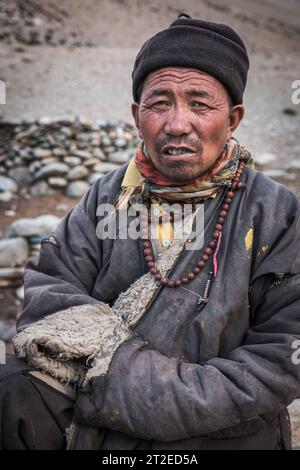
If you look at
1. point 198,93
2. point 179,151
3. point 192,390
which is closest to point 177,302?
point 192,390

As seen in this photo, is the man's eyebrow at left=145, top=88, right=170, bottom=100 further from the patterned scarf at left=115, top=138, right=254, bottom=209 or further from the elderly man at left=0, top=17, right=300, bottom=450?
the patterned scarf at left=115, top=138, right=254, bottom=209

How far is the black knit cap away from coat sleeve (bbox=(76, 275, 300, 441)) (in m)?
0.93

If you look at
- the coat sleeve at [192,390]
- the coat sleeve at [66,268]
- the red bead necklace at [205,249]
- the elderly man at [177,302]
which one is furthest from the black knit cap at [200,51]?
the coat sleeve at [192,390]

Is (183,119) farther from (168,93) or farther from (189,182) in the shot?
(189,182)

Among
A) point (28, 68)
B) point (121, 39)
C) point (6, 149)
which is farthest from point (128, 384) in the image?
point (121, 39)

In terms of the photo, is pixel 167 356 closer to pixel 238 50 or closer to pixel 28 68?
pixel 238 50

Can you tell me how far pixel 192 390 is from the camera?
5.55 ft

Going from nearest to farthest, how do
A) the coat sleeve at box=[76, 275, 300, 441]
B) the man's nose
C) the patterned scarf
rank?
the coat sleeve at box=[76, 275, 300, 441], the man's nose, the patterned scarf

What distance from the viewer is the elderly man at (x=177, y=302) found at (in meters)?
1.71

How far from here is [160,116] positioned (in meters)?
1.92

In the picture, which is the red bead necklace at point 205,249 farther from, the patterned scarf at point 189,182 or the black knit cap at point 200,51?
the black knit cap at point 200,51

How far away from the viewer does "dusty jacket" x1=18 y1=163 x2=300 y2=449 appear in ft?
5.55

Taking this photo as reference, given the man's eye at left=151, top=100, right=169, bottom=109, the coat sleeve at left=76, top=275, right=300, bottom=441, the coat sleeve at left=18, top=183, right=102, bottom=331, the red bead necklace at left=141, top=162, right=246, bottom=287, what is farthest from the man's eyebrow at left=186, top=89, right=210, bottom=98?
the coat sleeve at left=76, top=275, right=300, bottom=441

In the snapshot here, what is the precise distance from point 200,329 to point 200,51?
41.3 inches
